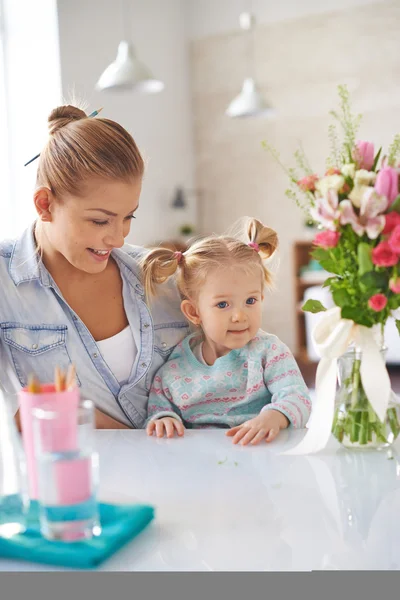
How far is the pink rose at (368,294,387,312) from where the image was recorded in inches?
47.2

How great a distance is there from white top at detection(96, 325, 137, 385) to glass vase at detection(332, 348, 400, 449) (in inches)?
24.7

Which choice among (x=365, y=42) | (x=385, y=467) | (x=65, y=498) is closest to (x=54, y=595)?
(x=65, y=498)

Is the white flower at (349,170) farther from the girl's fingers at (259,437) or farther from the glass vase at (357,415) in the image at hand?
the girl's fingers at (259,437)

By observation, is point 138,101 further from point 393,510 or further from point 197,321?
point 393,510

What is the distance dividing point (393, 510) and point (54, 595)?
487 millimetres

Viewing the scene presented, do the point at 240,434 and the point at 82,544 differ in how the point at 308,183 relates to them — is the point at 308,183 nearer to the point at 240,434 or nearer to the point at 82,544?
the point at 240,434

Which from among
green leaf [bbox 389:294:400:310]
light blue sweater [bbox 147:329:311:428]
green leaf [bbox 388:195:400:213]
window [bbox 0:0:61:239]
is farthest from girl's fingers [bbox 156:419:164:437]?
window [bbox 0:0:61:239]

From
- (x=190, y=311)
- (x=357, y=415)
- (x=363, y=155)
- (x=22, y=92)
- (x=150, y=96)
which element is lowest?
(x=357, y=415)

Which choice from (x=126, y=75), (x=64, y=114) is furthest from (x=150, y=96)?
(x=64, y=114)

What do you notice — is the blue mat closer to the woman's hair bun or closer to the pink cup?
the pink cup

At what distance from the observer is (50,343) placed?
1.75 m

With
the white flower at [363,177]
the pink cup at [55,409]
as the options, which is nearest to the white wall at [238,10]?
the white flower at [363,177]

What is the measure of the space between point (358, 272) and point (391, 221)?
104 millimetres

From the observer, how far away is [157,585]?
0.86 metres
